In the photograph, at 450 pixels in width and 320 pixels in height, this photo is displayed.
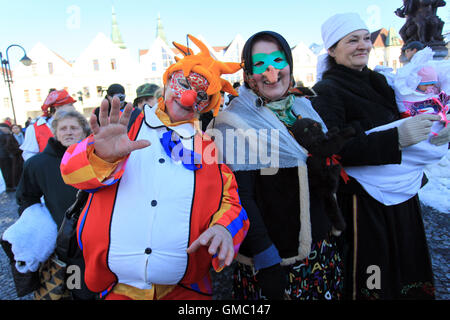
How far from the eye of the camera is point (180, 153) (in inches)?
49.3

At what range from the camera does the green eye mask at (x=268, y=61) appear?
1417 mm

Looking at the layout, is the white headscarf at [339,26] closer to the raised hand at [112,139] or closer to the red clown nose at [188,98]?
the red clown nose at [188,98]

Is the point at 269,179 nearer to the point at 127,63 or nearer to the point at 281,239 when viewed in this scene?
the point at 281,239

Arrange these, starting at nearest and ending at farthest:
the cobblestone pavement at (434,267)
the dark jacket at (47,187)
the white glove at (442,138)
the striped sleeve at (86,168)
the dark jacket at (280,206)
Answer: the striped sleeve at (86,168) → the dark jacket at (280,206) → the white glove at (442,138) → the dark jacket at (47,187) → the cobblestone pavement at (434,267)

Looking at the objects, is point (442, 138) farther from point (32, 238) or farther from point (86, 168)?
point (32, 238)

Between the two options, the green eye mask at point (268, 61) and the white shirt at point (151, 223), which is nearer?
the white shirt at point (151, 223)

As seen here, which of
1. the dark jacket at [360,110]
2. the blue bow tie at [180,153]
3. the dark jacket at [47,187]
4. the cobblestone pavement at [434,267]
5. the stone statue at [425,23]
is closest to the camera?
the blue bow tie at [180,153]

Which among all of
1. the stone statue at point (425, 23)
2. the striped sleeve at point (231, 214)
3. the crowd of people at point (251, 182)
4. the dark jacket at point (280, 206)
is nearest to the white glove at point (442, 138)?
the crowd of people at point (251, 182)

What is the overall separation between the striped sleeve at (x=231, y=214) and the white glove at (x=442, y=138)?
1320mm

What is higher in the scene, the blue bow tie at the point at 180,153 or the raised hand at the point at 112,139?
the raised hand at the point at 112,139

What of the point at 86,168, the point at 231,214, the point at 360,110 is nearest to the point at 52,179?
the point at 86,168

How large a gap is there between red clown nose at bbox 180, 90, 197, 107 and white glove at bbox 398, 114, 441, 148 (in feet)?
3.83

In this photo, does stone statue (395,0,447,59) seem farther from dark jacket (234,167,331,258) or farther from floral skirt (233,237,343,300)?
dark jacket (234,167,331,258)
